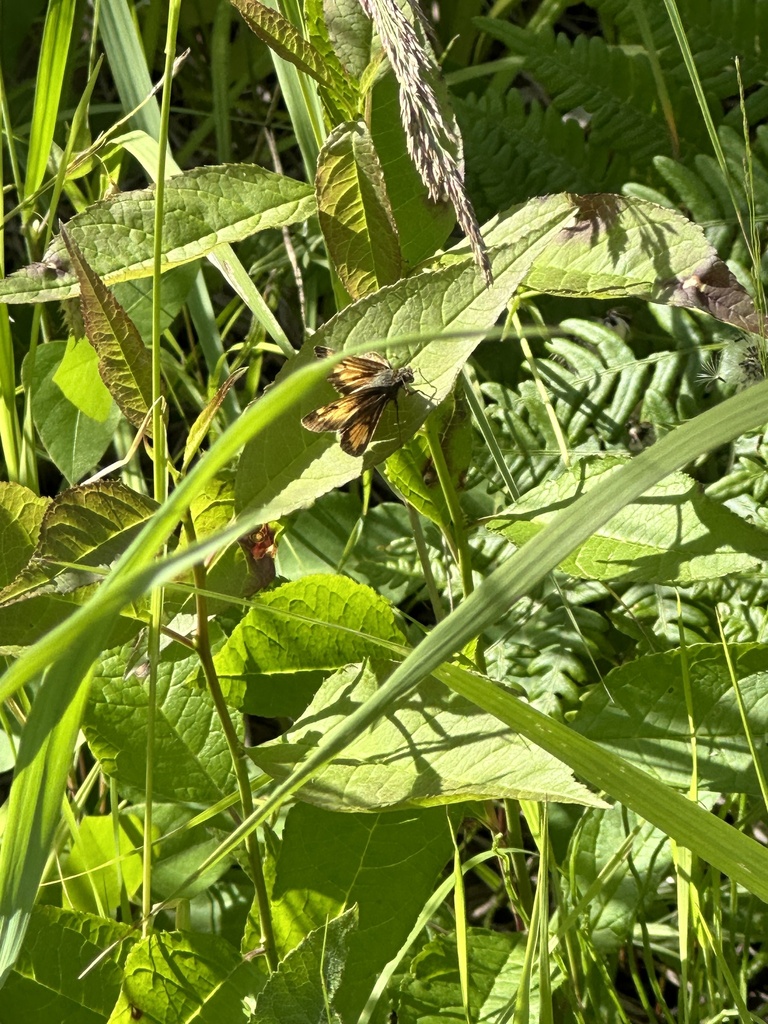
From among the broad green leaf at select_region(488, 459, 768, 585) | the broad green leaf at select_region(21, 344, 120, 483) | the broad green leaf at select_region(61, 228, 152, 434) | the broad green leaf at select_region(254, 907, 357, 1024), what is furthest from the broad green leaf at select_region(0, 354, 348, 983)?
the broad green leaf at select_region(21, 344, 120, 483)

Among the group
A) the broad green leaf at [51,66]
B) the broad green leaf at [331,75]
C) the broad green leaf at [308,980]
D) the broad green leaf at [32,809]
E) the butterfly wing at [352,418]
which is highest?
the broad green leaf at [51,66]

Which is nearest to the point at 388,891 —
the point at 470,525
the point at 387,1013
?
the point at 387,1013

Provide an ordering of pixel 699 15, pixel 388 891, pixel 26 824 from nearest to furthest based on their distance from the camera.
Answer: pixel 26 824 < pixel 388 891 < pixel 699 15

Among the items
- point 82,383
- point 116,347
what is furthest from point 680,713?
point 82,383

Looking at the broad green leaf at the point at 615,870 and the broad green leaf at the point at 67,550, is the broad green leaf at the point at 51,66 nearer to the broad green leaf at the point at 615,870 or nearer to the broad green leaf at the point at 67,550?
the broad green leaf at the point at 67,550

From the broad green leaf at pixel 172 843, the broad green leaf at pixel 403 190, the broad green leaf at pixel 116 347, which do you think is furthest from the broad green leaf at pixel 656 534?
the broad green leaf at pixel 172 843

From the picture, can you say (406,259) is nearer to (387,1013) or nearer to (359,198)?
(359,198)
